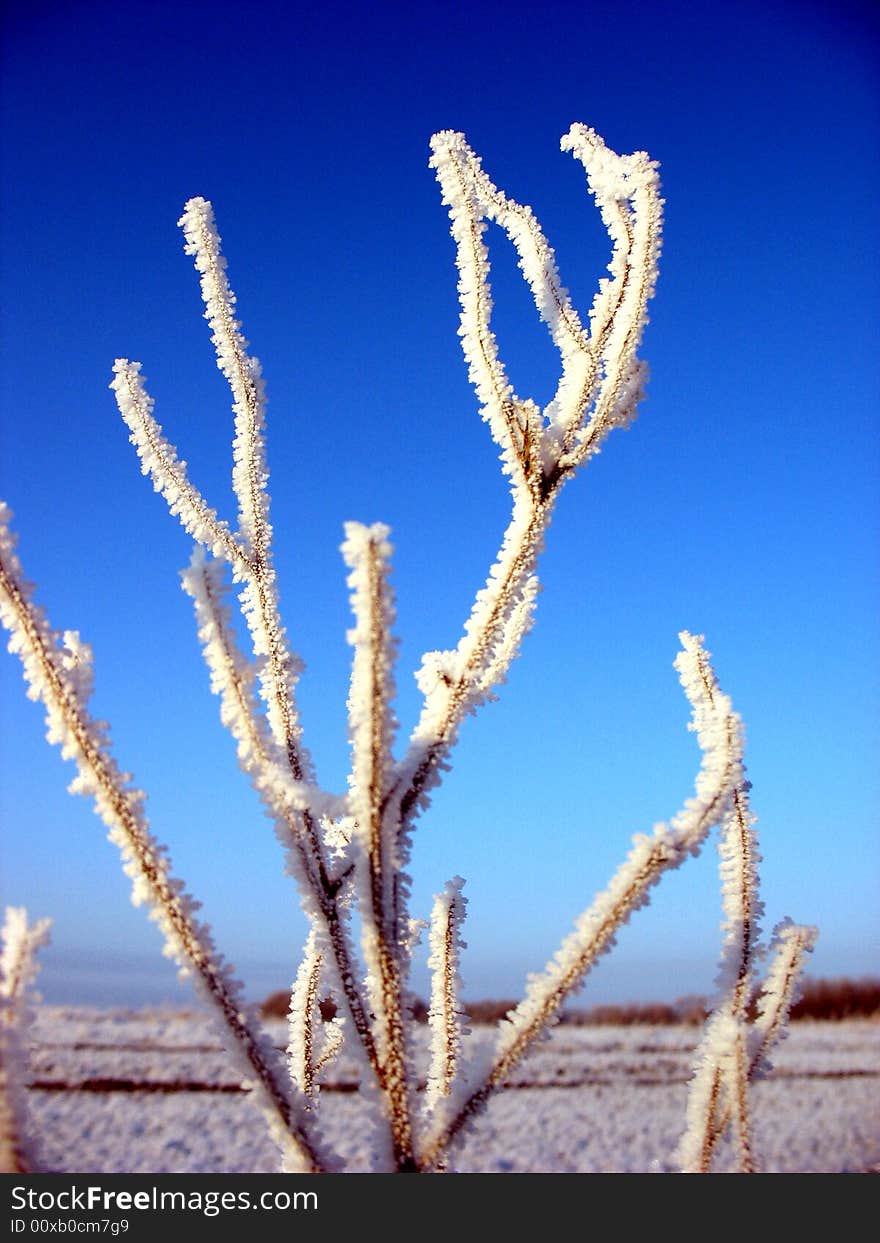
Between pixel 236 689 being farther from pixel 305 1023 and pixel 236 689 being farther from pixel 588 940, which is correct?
pixel 305 1023

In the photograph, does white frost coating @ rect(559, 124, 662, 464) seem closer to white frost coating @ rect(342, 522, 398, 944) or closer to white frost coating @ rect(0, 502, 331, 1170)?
white frost coating @ rect(342, 522, 398, 944)

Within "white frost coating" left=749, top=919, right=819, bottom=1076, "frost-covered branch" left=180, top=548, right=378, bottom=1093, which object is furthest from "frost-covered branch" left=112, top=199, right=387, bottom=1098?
"white frost coating" left=749, top=919, right=819, bottom=1076

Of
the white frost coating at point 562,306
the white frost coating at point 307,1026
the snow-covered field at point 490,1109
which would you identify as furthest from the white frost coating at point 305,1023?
the snow-covered field at point 490,1109

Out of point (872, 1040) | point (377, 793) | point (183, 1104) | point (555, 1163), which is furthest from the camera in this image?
point (872, 1040)

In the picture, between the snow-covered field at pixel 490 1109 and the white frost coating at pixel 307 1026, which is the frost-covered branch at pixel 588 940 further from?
the snow-covered field at pixel 490 1109

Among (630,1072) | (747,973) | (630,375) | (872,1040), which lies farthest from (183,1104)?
(872,1040)

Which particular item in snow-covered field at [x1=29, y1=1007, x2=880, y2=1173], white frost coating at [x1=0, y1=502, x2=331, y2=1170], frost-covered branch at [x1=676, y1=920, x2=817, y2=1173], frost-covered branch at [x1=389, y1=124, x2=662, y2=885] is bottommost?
snow-covered field at [x1=29, y1=1007, x2=880, y2=1173]

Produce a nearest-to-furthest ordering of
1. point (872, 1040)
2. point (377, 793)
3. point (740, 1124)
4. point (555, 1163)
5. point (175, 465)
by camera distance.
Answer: point (377, 793) < point (740, 1124) < point (175, 465) < point (555, 1163) < point (872, 1040)
